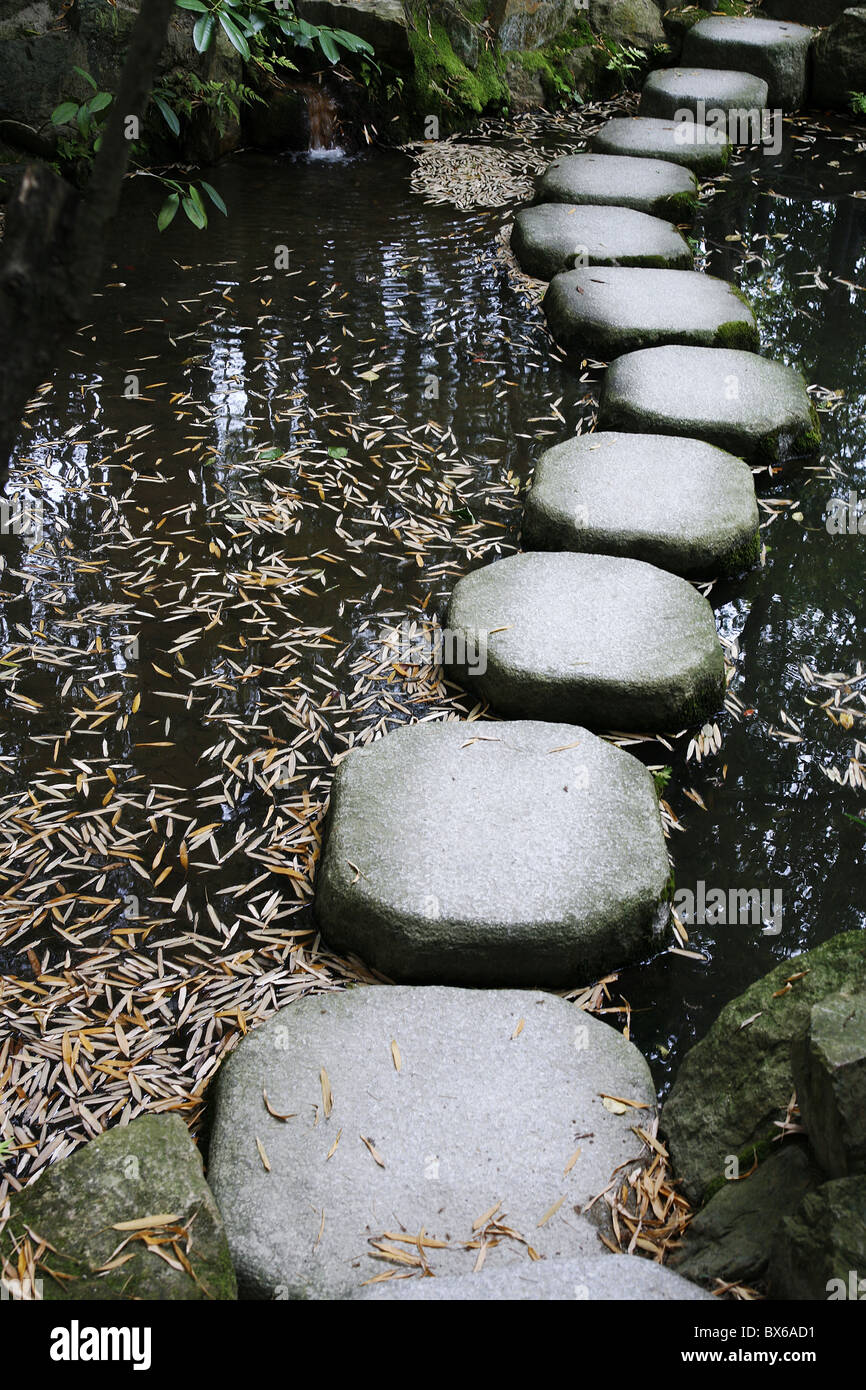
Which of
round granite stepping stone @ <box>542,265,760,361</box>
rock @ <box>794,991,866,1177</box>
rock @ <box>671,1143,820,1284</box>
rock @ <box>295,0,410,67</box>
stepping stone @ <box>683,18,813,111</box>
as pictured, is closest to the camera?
rock @ <box>794,991,866,1177</box>

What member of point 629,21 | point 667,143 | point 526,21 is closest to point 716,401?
point 667,143

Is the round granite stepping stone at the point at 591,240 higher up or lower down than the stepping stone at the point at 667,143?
lower down

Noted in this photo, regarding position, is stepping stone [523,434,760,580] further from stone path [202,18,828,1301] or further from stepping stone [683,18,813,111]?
stepping stone [683,18,813,111]

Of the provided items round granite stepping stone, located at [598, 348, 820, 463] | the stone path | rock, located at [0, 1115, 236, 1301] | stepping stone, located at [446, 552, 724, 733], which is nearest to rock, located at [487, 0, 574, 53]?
round granite stepping stone, located at [598, 348, 820, 463]

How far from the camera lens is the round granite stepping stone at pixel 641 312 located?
5.69 m

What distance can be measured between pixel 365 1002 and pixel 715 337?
435cm

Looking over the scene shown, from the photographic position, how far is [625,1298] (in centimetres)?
186

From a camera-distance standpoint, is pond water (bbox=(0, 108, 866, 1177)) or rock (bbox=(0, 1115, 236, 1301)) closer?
rock (bbox=(0, 1115, 236, 1301))

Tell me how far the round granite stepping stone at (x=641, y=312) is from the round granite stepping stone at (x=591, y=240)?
24cm

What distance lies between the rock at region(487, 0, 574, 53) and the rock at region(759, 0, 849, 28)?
2.35m

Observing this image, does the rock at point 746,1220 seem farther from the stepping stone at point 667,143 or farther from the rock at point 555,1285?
the stepping stone at point 667,143

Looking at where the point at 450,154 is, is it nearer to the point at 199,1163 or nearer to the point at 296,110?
the point at 296,110

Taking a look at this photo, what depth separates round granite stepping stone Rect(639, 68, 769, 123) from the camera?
28.4 feet

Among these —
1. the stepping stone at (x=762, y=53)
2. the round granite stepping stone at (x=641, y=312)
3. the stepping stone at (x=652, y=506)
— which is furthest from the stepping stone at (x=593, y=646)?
the stepping stone at (x=762, y=53)
